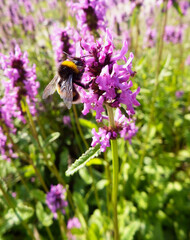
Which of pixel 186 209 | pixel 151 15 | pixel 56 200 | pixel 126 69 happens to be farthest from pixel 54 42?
pixel 151 15

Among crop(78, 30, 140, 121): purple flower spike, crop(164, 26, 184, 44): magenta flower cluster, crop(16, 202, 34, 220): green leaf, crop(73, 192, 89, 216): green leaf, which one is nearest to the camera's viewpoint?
crop(78, 30, 140, 121): purple flower spike

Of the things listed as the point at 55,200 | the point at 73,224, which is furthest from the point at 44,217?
the point at 73,224

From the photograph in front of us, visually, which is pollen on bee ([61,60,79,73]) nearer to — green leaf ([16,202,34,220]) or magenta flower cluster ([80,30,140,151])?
magenta flower cluster ([80,30,140,151])

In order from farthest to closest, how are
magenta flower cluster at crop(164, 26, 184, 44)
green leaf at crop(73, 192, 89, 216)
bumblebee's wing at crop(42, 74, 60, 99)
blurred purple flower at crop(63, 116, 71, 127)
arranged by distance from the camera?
magenta flower cluster at crop(164, 26, 184, 44) < blurred purple flower at crop(63, 116, 71, 127) < green leaf at crop(73, 192, 89, 216) < bumblebee's wing at crop(42, 74, 60, 99)

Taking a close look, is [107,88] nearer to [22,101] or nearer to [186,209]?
[22,101]

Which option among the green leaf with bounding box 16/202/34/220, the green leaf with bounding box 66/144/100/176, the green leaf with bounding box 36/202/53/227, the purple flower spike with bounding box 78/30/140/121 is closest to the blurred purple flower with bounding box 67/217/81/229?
the green leaf with bounding box 36/202/53/227

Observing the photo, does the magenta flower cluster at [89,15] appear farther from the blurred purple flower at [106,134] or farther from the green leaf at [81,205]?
the green leaf at [81,205]

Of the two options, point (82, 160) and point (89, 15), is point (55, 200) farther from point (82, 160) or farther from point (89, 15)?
point (89, 15)

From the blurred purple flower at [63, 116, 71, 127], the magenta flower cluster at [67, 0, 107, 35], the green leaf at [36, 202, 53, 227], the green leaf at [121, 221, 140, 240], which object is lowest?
the green leaf at [121, 221, 140, 240]
